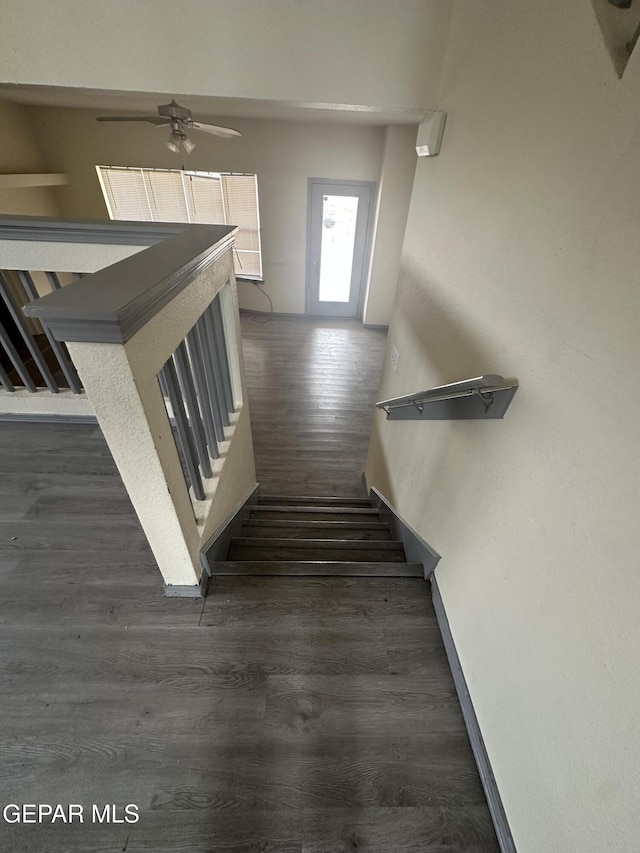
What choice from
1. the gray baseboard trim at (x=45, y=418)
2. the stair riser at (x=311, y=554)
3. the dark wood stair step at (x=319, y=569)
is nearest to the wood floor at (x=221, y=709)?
the dark wood stair step at (x=319, y=569)

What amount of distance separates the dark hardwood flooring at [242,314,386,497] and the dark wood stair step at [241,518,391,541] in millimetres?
792

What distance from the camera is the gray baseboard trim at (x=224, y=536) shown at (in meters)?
1.44

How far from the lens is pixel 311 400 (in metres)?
4.24

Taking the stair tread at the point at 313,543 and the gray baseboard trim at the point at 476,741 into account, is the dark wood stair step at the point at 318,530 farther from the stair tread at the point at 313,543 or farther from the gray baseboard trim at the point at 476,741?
the gray baseboard trim at the point at 476,741

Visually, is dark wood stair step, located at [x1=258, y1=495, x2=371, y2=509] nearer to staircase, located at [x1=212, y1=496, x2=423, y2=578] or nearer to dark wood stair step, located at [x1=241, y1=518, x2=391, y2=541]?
staircase, located at [x1=212, y1=496, x2=423, y2=578]

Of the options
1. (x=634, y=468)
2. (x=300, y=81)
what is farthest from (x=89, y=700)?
(x=300, y=81)

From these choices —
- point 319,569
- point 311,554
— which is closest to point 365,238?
point 311,554

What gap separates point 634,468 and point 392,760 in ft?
3.59

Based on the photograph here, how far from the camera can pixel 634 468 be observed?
0.63 meters

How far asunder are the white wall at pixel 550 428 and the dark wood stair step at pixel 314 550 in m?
0.59

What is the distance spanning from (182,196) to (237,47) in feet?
14.1

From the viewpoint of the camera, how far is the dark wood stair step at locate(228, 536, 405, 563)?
192 cm

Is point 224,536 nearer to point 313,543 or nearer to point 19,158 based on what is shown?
point 313,543

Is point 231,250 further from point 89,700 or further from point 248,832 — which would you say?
point 248,832
